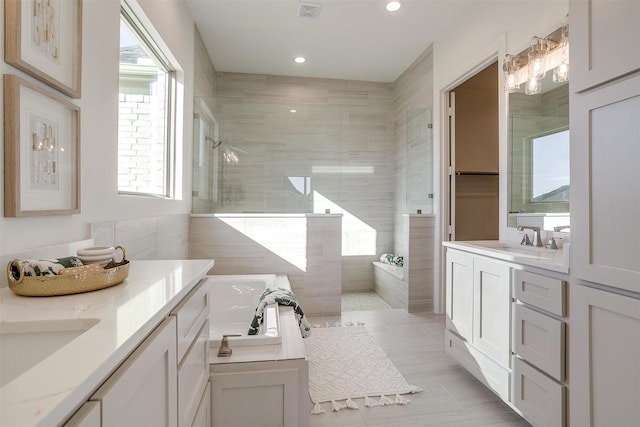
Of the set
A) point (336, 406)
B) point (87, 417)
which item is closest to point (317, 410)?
point (336, 406)

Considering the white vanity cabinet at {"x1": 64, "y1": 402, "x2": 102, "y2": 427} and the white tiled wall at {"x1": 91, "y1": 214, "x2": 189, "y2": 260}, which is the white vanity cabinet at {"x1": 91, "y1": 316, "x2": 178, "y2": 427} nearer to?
the white vanity cabinet at {"x1": 64, "y1": 402, "x2": 102, "y2": 427}

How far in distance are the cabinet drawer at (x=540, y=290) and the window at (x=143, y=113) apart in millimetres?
2152

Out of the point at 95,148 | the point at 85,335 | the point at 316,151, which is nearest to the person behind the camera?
the point at 85,335

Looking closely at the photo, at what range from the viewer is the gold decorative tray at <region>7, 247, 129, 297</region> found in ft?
2.71

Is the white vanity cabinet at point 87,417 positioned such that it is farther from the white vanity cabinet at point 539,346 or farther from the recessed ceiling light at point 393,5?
the recessed ceiling light at point 393,5

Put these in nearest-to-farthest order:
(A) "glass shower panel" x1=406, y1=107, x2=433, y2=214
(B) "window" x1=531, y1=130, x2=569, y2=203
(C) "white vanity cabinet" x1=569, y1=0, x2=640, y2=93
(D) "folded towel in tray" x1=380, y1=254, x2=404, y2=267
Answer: (C) "white vanity cabinet" x1=569, y1=0, x2=640, y2=93 → (B) "window" x1=531, y1=130, x2=569, y2=203 → (A) "glass shower panel" x1=406, y1=107, x2=433, y2=214 → (D) "folded towel in tray" x1=380, y1=254, x2=404, y2=267

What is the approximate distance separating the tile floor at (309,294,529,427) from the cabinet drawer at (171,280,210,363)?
3.07 feet

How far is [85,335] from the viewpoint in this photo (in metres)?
0.57

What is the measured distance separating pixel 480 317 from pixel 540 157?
3.78ft

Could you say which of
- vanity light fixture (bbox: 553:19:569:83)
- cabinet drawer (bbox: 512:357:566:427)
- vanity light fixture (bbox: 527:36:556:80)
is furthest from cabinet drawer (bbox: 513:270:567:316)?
vanity light fixture (bbox: 527:36:556:80)

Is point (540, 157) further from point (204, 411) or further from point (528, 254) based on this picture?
point (204, 411)

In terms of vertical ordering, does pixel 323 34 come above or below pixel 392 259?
above

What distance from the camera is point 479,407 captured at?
1.79 meters

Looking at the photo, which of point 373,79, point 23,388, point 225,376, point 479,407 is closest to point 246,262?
point 225,376
